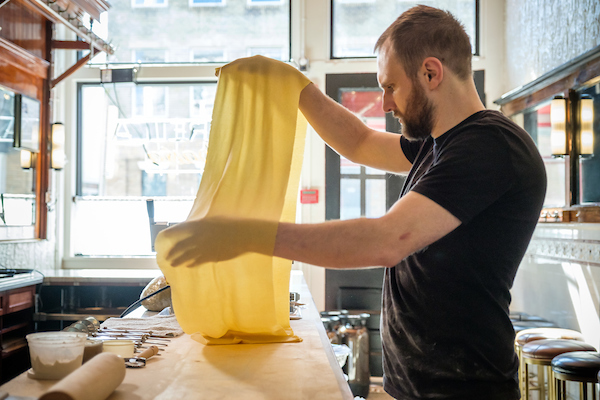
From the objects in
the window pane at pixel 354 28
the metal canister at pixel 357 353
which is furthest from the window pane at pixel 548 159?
the metal canister at pixel 357 353

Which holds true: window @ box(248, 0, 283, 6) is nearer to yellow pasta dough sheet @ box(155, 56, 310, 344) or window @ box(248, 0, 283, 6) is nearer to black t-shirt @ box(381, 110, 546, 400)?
yellow pasta dough sheet @ box(155, 56, 310, 344)

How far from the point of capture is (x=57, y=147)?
424cm

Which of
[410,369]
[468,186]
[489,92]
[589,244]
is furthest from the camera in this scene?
[489,92]

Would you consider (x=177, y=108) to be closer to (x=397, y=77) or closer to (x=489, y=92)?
(x=489, y=92)

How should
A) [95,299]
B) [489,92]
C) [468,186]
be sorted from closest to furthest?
[468,186] → [95,299] → [489,92]

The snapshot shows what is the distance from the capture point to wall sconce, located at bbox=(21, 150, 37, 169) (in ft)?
12.8

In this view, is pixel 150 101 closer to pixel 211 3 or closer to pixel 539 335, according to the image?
pixel 211 3

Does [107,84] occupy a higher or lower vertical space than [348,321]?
higher

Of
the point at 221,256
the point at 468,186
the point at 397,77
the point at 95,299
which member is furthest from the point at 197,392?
the point at 95,299

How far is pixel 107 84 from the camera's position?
4.80 m

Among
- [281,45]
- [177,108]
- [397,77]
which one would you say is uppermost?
[281,45]

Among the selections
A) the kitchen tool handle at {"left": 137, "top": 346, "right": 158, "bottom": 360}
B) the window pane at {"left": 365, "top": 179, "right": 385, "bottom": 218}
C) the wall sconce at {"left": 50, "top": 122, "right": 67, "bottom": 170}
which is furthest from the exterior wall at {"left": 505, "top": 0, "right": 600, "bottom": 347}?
the wall sconce at {"left": 50, "top": 122, "right": 67, "bottom": 170}

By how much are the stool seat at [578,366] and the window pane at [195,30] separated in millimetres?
3438

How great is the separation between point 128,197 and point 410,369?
406 centimetres
